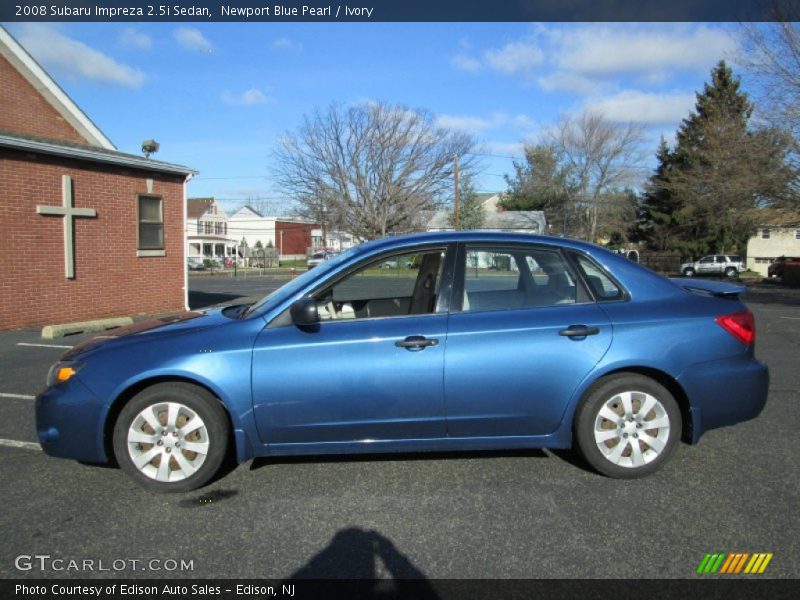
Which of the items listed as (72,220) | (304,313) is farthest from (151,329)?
(72,220)

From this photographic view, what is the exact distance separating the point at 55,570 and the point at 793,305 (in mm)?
21394

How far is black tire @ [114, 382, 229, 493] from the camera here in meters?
3.57

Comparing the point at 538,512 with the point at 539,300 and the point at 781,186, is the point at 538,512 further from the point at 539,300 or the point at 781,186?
the point at 781,186

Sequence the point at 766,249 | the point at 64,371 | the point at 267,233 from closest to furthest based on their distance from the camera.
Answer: the point at 64,371 → the point at 766,249 → the point at 267,233

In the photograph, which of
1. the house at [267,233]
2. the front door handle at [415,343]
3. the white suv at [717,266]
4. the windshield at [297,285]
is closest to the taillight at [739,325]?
the front door handle at [415,343]

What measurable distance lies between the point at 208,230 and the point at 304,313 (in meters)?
76.0

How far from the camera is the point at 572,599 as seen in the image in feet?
8.36

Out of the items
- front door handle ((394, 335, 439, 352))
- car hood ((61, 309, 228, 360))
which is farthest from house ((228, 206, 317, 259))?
front door handle ((394, 335, 439, 352))

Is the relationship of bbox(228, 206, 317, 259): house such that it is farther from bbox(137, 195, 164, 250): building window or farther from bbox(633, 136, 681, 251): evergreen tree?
bbox(137, 195, 164, 250): building window

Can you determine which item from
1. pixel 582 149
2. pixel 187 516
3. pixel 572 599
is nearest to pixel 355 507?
pixel 187 516

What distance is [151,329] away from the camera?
396 centimetres

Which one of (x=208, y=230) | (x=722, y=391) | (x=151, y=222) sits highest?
(x=208, y=230)

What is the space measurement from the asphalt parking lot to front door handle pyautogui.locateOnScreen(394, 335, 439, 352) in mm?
897

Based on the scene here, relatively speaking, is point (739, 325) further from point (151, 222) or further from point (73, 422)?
point (151, 222)
